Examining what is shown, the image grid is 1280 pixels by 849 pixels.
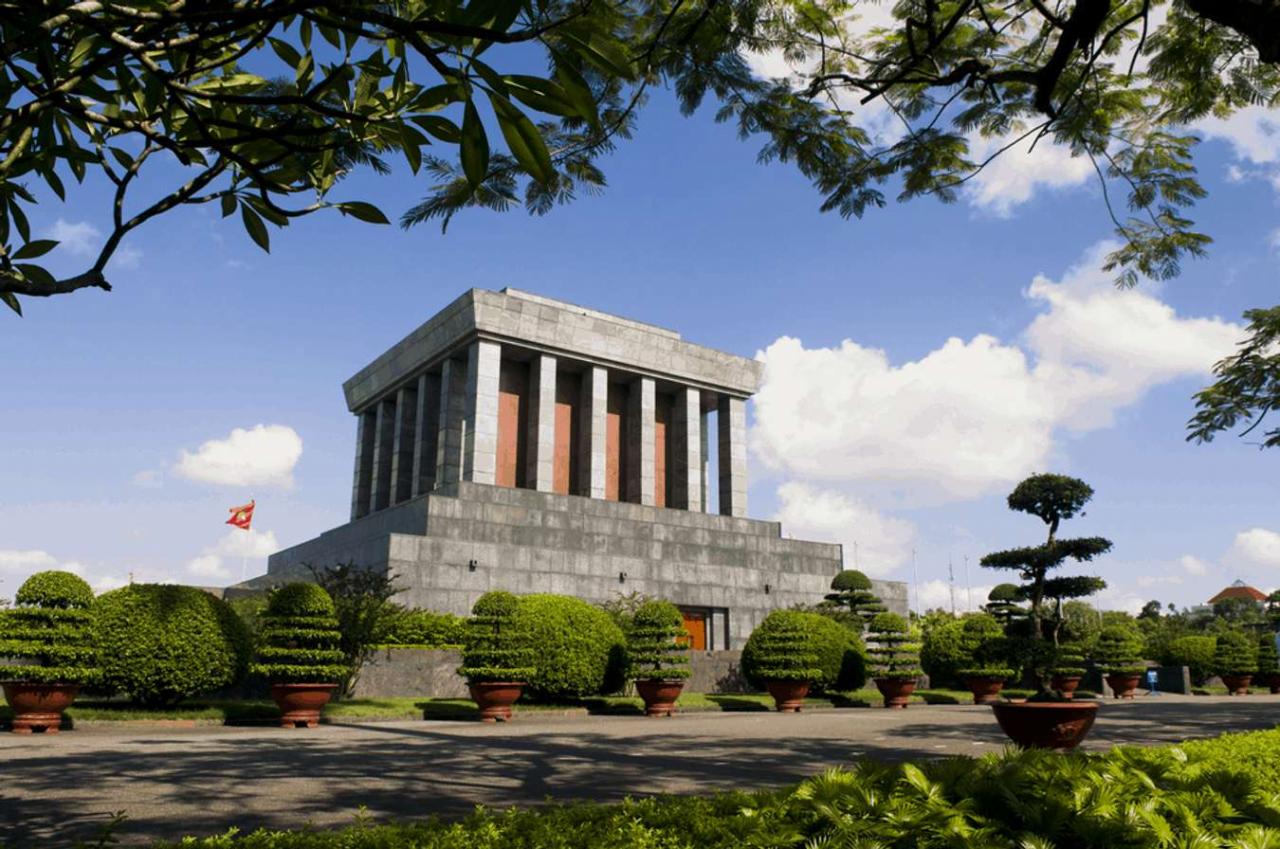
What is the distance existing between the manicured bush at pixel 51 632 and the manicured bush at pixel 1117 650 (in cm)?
3117

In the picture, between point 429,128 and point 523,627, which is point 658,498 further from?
point 429,128

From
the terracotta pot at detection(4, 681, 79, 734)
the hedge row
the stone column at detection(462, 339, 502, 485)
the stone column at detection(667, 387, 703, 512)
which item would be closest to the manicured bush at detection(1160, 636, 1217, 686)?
the stone column at detection(667, 387, 703, 512)

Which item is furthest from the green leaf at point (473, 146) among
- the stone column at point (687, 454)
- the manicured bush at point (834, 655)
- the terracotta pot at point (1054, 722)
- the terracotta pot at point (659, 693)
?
the stone column at point (687, 454)

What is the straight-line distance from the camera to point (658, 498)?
43.8 metres

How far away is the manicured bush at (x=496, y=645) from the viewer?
1955 centimetres

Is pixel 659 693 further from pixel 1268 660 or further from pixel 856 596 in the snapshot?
pixel 1268 660

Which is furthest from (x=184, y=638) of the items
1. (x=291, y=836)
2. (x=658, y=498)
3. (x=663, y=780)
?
(x=658, y=498)

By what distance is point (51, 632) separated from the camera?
622 inches

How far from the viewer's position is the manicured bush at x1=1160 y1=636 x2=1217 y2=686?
3841 centimetres

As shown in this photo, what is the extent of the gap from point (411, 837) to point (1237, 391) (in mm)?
20929

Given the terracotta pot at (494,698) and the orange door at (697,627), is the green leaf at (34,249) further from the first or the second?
the orange door at (697,627)

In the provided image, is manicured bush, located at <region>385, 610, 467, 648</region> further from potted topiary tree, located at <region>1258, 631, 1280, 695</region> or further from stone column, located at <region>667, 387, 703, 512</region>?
potted topiary tree, located at <region>1258, 631, 1280, 695</region>

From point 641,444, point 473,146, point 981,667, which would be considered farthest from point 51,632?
point 641,444

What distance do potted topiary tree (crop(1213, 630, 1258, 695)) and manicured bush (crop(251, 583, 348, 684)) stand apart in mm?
35088
